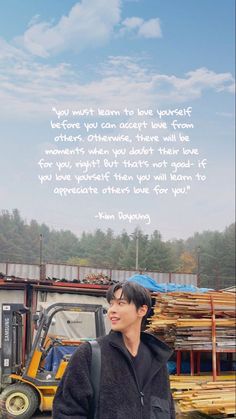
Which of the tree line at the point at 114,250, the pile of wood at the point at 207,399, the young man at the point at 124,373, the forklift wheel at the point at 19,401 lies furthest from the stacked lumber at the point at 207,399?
the tree line at the point at 114,250

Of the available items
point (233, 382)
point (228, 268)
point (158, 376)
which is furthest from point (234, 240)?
point (158, 376)

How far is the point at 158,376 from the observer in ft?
7.58

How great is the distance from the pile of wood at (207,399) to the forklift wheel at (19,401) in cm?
251

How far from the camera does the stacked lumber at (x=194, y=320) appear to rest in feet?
29.9

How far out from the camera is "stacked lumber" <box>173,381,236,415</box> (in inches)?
319

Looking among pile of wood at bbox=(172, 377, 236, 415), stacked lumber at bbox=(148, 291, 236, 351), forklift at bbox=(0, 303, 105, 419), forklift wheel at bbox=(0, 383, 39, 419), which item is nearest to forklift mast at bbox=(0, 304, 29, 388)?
forklift at bbox=(0, 303, 105, 419)

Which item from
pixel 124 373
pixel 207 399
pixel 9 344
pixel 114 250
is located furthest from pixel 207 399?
pixel 114 250

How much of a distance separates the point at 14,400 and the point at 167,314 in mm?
3155

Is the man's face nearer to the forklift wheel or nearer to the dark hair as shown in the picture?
the dark hair

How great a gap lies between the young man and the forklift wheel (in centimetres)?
711

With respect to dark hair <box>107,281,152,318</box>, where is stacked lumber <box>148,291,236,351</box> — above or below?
below

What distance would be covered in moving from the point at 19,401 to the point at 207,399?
3311 mm

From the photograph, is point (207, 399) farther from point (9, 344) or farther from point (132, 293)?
point (132, 293)

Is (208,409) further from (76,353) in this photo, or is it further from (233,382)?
(76,353)
